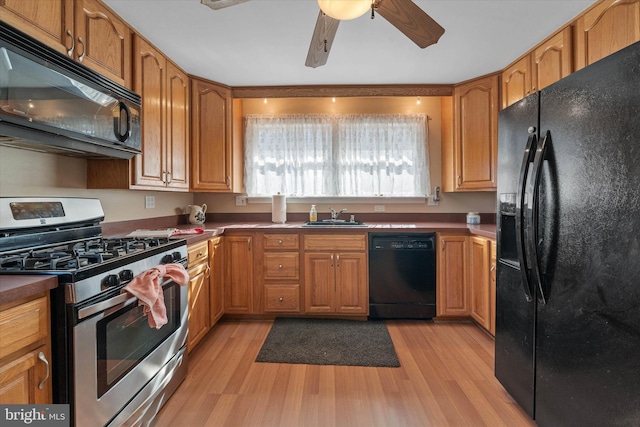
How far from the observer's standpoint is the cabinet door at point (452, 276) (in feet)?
8.79

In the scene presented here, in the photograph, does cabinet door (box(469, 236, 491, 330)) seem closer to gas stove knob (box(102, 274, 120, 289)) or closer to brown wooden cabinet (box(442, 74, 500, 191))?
brown wooden cabinet (box(442, 74, 500, 191))

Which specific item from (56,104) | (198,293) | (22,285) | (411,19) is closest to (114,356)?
(22,285)

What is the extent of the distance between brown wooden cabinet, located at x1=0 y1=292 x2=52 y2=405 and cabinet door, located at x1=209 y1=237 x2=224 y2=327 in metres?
1.43

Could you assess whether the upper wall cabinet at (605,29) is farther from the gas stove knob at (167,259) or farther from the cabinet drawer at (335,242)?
the gas stove knob at (167,259)

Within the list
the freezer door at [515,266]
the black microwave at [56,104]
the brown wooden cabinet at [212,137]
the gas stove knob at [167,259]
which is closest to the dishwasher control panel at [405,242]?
the freezer door at [515,266]

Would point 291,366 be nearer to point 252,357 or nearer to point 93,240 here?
point 252,357

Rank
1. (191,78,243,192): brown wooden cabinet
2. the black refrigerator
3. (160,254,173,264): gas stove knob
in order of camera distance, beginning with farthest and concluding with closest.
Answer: (191,78,243,192): brown wooden cabinet
(160,254,173,264): gas stove knob
the black refrigerator

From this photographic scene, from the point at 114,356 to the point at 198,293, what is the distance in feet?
3.03

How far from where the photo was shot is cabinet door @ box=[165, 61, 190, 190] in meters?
2.42

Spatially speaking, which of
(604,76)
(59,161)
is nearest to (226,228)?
(59,161)

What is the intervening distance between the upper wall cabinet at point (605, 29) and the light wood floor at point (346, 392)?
202 centimetres

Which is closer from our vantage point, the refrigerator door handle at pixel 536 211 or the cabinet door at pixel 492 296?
the refrigerator door handle at pixel 536 211

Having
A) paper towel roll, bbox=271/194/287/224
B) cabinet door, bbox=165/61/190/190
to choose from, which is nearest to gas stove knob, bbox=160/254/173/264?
cabinet door, bbox=165/61/190/190

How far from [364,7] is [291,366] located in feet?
6.66
